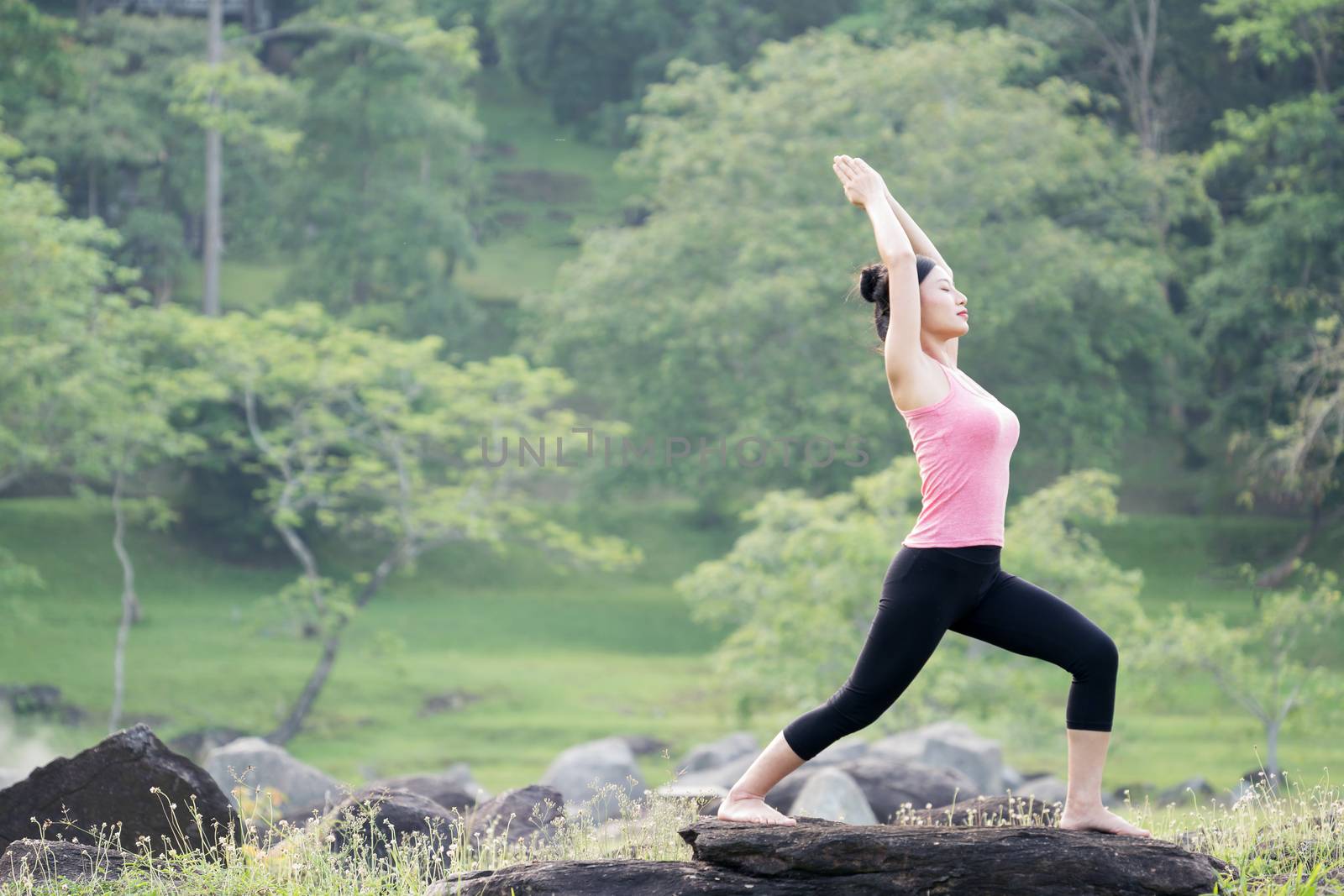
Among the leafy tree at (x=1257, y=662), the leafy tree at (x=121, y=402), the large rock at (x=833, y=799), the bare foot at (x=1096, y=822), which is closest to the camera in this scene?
Answer: the bare foot at (x=1096, y=822)

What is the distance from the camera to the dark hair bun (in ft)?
15.6

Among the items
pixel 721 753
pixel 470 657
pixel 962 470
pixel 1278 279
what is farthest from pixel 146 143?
pixel 962 470

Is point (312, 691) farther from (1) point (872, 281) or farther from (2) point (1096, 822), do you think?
(2) point (1096, 822)

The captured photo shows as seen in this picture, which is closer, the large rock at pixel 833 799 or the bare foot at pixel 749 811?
the bare foot at pixel 749 811

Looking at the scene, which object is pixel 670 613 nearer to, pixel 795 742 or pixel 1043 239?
pixel 1043 239

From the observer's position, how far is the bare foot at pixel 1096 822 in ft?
14.7

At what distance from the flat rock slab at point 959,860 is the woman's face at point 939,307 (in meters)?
1.54

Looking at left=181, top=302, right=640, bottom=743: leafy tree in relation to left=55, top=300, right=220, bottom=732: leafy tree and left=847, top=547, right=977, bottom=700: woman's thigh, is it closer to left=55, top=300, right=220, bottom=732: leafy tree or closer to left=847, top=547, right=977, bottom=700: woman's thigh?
left=55, top=300, right=220, bottom=732: leafy tree

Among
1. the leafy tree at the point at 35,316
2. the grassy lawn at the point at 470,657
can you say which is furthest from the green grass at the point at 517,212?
the leafy tree at the point at 35,316

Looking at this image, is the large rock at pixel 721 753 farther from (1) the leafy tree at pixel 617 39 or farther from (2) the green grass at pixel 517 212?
(1) the leafy tree at pixel 617 39

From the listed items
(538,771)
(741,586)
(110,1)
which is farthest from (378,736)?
(110,1)

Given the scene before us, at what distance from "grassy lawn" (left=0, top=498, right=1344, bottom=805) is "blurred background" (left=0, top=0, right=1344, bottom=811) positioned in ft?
0.33

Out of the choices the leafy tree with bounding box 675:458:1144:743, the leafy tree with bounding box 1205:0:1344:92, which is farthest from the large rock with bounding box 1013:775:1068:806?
the leafy tree with bounding box 1205:0:1344:92

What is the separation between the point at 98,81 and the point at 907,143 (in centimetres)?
1655
